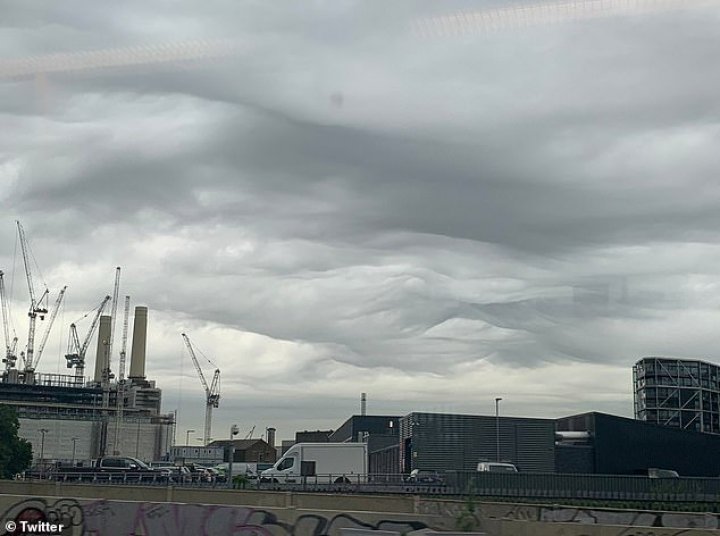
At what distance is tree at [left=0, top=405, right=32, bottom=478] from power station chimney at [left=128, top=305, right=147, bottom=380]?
233ft

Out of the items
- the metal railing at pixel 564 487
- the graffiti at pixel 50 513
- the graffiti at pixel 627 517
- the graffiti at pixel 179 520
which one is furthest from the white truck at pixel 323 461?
the graffiti at pixel 179 520

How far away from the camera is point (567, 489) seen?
5528 cm

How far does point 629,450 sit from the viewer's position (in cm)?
8594

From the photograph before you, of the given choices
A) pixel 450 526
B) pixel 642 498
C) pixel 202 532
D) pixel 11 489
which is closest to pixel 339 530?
pixel 450 526

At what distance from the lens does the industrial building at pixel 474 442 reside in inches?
3219

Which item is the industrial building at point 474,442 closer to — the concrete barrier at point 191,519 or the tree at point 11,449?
the tree at point 11,449

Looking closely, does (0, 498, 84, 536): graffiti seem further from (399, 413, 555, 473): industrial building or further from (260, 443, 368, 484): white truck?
(399, 413, 555, 473): industrial building

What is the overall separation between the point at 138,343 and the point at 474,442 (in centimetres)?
12370

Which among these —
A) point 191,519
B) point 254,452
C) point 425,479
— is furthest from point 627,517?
point 254,452

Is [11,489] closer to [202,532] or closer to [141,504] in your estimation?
[141,504]

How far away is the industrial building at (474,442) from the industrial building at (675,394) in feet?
101

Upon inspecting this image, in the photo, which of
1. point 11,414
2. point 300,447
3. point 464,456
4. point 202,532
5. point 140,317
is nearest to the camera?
point 202,532

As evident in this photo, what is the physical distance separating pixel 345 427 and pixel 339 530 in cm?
12492

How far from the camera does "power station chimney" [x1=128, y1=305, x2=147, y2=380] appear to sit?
191m
